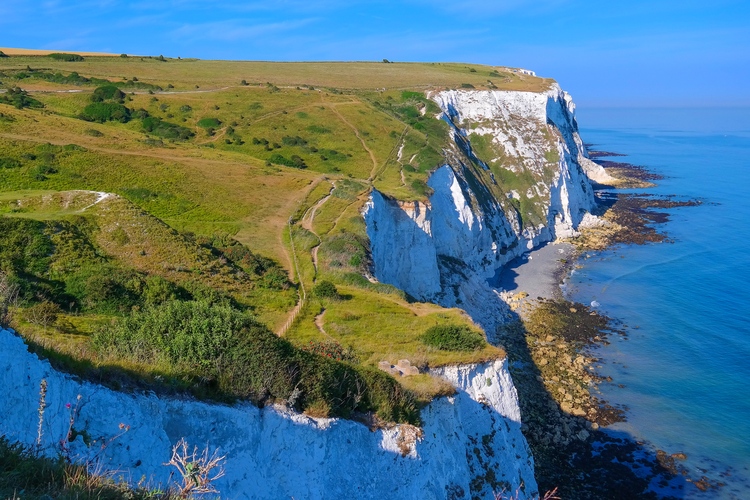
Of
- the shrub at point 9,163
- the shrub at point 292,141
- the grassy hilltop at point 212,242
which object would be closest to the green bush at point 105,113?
the grassy hilltop at point 212,242

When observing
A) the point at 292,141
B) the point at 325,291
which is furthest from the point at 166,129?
the point at 325,291

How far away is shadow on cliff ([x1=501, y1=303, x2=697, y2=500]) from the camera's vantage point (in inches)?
1219

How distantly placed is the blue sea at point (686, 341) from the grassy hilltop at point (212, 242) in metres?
20.8

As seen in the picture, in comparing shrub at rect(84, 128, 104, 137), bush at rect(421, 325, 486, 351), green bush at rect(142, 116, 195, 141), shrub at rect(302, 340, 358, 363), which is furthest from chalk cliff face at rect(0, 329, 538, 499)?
green bush at rect(142, 116, 195, 141)

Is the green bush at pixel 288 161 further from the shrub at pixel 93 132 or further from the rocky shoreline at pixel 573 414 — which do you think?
the rocky shoreline at pixel 573 414

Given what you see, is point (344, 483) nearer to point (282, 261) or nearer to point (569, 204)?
point (282, 261)

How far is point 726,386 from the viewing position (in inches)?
1658

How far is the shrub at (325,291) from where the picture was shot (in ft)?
93.5

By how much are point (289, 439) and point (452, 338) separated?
11375 millimetres

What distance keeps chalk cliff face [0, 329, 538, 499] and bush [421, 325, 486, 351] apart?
3.94 ft

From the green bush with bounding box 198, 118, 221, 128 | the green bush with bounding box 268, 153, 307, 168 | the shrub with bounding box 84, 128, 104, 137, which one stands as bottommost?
the green bush with bounding box 268, 153, 307, 168

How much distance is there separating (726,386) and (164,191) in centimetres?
4934

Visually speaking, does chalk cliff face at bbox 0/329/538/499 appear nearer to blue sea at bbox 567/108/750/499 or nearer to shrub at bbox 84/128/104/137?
blue sea at bbox 567/108/750/499

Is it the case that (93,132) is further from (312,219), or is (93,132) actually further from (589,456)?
(589,456)
